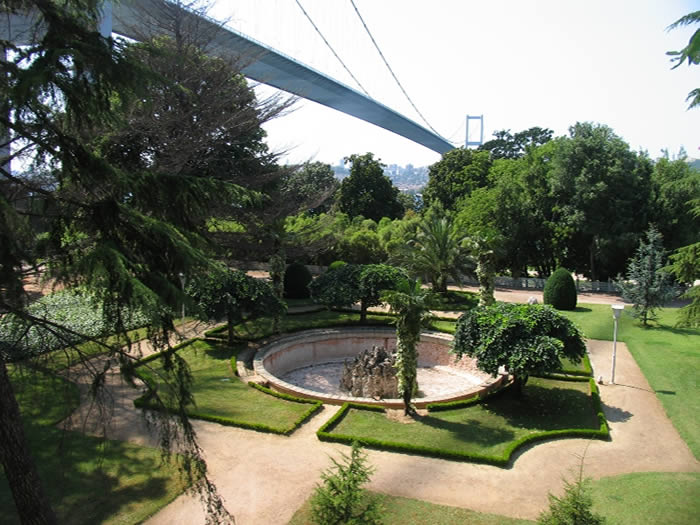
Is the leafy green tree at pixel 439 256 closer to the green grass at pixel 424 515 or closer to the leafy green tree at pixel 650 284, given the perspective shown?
the leafy green tree at pixel 650 284

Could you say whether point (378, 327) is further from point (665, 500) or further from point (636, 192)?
point (636, 192)

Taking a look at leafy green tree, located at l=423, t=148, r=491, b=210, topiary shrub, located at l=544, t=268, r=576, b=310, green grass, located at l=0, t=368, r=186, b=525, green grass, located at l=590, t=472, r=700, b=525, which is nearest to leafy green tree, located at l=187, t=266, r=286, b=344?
green grass, located at l=0, t=368, r=186, b=525

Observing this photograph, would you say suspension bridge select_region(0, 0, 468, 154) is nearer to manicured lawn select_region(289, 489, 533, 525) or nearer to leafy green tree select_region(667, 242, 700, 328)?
manicured lawn select_region(289, 489, 533, 525)

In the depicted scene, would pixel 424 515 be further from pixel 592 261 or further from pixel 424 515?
pixel 592 261

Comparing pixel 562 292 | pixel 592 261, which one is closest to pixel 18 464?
pixel 562 292

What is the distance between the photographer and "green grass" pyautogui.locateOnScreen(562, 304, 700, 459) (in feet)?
40.8

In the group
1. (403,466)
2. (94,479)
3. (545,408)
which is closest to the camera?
(94,479)

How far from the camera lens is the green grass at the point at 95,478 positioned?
795 cm

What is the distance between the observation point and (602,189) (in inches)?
1127

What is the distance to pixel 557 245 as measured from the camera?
31.7 m

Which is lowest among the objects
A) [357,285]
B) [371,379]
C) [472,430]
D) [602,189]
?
[472,430]

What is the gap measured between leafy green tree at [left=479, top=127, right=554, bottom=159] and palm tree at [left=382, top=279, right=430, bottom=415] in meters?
54.7

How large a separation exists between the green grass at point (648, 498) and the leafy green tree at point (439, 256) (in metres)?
16.5

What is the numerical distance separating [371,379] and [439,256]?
488 inches
